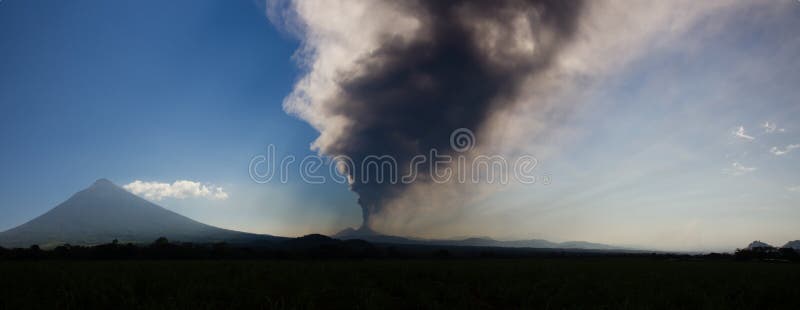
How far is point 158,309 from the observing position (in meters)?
6.80

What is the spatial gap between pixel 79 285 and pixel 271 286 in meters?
4.94

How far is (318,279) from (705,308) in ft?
34.9

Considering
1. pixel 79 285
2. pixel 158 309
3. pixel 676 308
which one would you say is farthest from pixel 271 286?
pixel 676 308

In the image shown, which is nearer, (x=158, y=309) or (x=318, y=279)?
(x=158, y=309)

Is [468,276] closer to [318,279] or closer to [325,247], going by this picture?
[318,279]

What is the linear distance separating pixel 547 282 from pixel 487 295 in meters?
2.87

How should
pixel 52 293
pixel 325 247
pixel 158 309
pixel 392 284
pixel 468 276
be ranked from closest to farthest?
pixel 158 309, pixel 52 293, pixel 392 284, pixel 468 276, pixel 325 247

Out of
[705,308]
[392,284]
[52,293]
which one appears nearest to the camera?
[705,308]

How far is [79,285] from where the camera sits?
31.8 feet

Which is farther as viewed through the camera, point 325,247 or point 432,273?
point 325,247

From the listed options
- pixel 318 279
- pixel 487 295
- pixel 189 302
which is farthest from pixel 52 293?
pixel 487 295

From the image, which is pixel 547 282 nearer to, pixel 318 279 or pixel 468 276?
pixel 468 276

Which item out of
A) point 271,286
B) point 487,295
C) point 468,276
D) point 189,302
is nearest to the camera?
point 189,302

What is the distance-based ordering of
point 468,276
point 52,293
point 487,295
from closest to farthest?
point 52,293 → point 487,295 → point 468,276
